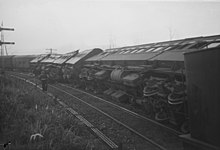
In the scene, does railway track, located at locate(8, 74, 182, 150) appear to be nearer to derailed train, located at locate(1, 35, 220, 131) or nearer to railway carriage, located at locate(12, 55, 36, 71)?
derailed train, located at locate(1, 35, 220, 131)

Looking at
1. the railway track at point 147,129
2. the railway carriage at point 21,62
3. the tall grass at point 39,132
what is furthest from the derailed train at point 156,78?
the railway carriage at point 21,62

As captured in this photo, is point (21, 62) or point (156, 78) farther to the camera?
point (21, 62)

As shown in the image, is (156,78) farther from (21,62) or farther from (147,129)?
(21,62)

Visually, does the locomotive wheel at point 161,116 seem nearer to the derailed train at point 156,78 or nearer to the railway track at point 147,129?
the derailed train at point 156,78

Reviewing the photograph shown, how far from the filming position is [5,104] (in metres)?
7.52

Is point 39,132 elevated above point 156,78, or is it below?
below

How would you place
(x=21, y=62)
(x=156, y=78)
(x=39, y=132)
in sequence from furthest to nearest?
(x=21, y=62)
(x=156, y=78)
(x=39, y=132)

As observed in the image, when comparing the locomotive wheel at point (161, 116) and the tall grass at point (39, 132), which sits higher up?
the tall grass at point (39, 132)

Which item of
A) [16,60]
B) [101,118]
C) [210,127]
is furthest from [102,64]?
[16,60]

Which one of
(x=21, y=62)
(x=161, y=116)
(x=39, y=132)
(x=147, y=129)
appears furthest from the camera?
(x=21, y=62)

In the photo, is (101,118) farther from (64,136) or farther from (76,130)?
(64,136)

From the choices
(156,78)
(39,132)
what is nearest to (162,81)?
(156,78)


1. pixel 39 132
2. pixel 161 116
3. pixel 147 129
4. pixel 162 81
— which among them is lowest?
pixel 147 129

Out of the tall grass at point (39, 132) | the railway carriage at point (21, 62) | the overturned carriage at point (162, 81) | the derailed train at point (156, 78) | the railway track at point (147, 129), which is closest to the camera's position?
the tall grass at point (39, 132)
